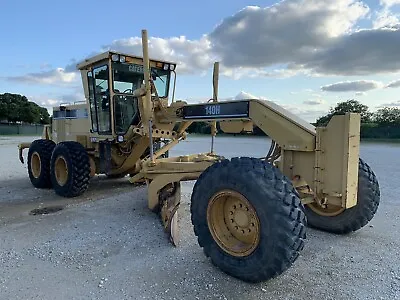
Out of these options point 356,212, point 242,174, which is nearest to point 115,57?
point 242,174

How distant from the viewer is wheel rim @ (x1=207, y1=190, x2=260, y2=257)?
12.0 ft

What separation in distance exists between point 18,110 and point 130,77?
65810mm

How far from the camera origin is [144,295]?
340 centimetres

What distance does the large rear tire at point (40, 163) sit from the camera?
879 centimetres

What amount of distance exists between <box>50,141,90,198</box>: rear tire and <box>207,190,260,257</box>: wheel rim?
4510 mm

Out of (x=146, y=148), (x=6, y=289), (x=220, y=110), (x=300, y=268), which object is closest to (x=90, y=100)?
(x=146, y=148)

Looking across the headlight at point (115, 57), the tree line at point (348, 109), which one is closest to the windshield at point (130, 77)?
the headlight at point (115, 57)

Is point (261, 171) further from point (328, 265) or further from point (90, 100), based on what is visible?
point (90, 100)

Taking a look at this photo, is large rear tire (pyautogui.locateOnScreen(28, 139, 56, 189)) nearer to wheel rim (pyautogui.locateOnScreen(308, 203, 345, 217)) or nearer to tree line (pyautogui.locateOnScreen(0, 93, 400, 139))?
wheel rim (pyautogui.locateOnScreen(308, 203, 345, 217))

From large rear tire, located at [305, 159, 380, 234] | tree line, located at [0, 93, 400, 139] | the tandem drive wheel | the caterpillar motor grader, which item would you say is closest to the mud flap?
the caterpillar motor grader

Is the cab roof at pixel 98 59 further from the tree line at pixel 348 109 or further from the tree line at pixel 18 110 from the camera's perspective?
the tree line at pixel 18 110

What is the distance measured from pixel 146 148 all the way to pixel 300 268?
491 centimetres

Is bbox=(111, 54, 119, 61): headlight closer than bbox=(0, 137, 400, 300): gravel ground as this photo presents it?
No

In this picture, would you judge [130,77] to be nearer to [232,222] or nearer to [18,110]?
[232,222]
